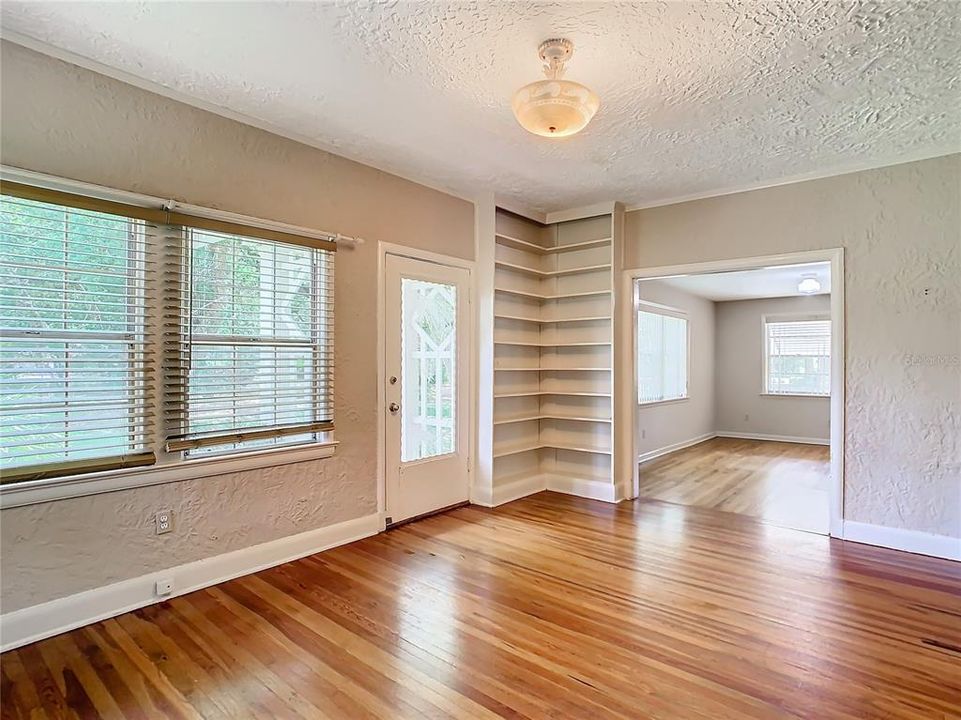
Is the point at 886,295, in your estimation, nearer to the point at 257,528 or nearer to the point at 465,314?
the point at 465,314

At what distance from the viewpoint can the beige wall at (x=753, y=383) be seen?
28.4ft

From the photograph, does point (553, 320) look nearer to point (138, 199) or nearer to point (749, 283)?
point (138, 199)

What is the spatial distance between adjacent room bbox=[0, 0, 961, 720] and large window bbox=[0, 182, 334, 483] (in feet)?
0.05

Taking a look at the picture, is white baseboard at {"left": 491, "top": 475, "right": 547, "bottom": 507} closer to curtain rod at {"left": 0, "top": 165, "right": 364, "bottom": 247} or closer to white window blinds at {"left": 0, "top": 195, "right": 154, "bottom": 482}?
curtain rod at {"left": 0, "top": 165, "right": 364, "bottom": 247}

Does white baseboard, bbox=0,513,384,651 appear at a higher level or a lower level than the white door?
lower

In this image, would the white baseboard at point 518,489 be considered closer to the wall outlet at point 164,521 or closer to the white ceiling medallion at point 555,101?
the wall outlet at point 164,521

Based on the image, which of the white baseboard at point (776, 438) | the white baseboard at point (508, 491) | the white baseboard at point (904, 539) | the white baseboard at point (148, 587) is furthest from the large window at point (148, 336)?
the white baseboard at point (776, 438)

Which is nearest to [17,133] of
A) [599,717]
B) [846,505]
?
[599,717]

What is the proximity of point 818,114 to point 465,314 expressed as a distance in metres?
2.74

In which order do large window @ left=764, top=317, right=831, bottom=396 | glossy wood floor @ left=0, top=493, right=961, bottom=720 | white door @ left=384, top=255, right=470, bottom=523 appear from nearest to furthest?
glossy wood floor @ left=0, top=493, right=961, bottom=720 < white door @ left=384, top=255, right=470, bottom=523 < large window @ left=764, top=317, right=831, bottom=396

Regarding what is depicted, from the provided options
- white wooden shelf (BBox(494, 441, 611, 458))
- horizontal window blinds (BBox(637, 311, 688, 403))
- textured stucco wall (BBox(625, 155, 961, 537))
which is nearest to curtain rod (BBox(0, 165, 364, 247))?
white wooden shelf (BBox(494, 441, 611, 458))

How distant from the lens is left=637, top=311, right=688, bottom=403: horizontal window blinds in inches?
285

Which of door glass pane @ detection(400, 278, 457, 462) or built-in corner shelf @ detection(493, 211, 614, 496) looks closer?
door glass pane @ detection(400, 278, 457, 462)

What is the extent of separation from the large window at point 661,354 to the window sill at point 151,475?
15.5 feet
